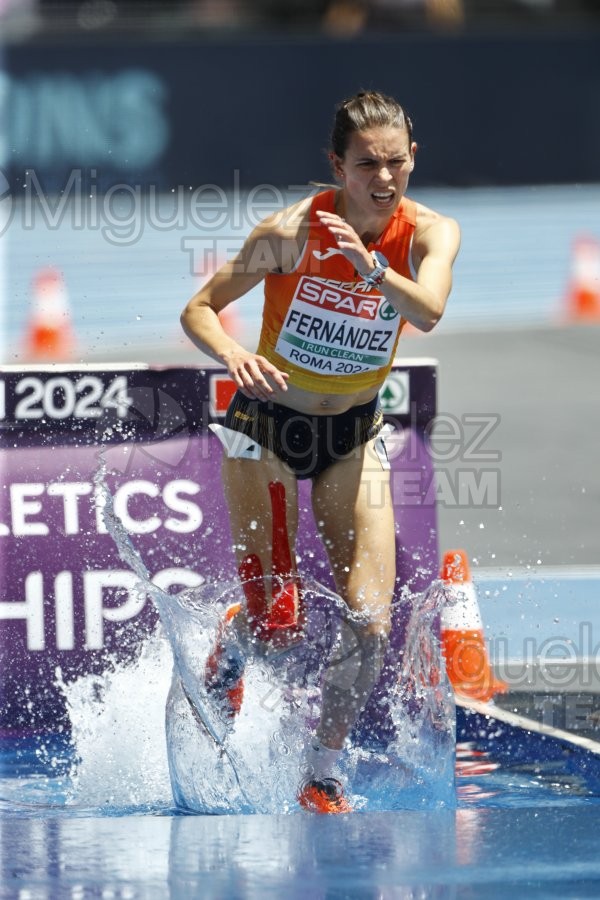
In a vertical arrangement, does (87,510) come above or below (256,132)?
below

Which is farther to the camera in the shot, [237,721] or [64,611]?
[64,611]

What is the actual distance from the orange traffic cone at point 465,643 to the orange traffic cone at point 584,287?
7.44 m

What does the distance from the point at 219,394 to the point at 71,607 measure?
88 cm

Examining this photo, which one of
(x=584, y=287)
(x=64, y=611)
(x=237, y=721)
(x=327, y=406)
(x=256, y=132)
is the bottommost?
(x=237, y=721)

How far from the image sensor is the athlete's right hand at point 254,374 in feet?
12.8

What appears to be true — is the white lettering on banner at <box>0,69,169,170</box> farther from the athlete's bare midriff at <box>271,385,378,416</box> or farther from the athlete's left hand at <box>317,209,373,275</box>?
the athlete's left hand at <box>317,209,373,275</box>

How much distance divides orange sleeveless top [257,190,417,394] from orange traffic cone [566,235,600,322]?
27.3 ft

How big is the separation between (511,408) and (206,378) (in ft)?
15.0

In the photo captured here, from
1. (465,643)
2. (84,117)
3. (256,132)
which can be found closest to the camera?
(465,643)

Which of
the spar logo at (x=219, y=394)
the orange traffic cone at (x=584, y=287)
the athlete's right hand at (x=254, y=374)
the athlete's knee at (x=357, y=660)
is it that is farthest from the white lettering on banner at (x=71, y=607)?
the orange traffic cone at (x=584, y=287)

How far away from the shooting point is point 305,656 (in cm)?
470

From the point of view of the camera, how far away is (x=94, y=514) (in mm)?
4914

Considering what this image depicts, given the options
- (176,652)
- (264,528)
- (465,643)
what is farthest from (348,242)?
(465,643)

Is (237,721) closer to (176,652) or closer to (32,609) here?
(176,652)
